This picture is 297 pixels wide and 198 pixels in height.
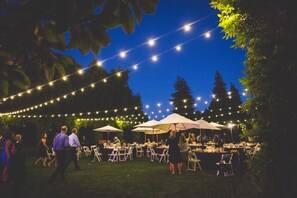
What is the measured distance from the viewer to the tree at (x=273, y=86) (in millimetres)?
3148

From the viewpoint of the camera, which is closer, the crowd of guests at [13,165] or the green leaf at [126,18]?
the green leaf at [126,18]

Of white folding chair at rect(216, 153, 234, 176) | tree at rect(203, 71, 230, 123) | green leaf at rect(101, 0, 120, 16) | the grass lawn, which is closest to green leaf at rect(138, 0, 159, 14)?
green leaf at rect(101, 0, 120, 16)

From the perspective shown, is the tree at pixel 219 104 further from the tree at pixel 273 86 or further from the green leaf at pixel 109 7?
the green leaf at pixel 109 7

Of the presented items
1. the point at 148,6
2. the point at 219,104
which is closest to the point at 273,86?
the point at 148,6

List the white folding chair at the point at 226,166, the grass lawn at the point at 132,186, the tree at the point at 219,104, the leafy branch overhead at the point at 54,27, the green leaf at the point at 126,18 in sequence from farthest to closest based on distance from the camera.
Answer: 1. the tree at the point at 219,104
2. the white folding chair at the point at 226,166
3. the grass lawn at the point at 132,186
4. the green leaf at the point at 126,18
5. the leafy branch overhead at the point at 54,27

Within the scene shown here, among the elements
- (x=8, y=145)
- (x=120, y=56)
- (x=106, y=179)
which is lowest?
(x=106, y=179)

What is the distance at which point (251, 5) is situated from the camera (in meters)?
3.66

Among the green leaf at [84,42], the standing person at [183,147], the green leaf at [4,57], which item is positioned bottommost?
the standing person at [183,147]

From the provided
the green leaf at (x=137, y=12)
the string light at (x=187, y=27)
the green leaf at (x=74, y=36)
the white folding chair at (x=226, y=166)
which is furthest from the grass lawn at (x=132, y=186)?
the green leaf at (x=74, y=36)

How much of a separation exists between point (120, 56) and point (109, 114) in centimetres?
2133

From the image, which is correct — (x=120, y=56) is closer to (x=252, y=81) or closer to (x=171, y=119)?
(x=171, y=119)

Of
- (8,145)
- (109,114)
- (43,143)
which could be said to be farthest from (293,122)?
(109,114)

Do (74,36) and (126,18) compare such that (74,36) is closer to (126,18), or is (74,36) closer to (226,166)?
(126,18)

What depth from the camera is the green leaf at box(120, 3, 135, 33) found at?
127cm
